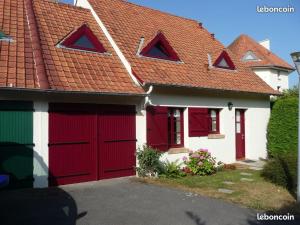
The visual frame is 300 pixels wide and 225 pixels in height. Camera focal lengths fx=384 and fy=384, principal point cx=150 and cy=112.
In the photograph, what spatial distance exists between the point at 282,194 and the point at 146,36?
8111 mm

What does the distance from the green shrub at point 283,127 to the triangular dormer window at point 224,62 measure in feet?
8.68

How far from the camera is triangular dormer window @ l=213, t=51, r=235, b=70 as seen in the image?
54.0 feet

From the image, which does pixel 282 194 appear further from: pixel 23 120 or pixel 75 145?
pixel 23 120

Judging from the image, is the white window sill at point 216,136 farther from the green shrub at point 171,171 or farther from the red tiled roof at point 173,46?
the green shrub at point 171,171

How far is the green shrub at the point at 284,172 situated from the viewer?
10539 millimetres

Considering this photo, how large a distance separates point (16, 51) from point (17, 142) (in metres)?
2.67

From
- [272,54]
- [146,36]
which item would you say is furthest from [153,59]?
[272,54]

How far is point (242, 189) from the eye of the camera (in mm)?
10484

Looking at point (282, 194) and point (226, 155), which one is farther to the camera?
point (226, 155)

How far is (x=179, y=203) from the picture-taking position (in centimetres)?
876

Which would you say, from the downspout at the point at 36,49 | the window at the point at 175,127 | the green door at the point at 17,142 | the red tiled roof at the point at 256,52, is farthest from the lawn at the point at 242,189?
the red tiled roof at the point at 256,52

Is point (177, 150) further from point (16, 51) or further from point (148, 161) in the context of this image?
point (16, 51)

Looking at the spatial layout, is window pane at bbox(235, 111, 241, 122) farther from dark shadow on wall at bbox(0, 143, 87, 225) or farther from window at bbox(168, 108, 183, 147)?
dark shadow on wall at bbox(0, 143, 87, 225)

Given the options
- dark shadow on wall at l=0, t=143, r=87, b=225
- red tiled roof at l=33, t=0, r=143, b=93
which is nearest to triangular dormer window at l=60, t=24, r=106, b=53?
red tiled roof at l=33, t=0, r=143, b=93
